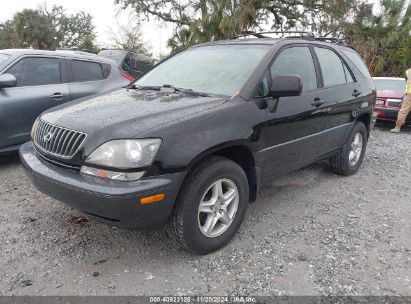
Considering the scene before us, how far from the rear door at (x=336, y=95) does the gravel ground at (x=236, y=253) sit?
28.3 inches

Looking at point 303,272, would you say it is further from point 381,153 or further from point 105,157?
point 381,153

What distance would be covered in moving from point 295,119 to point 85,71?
3.61 meters

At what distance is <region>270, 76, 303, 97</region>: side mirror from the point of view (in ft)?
9.58

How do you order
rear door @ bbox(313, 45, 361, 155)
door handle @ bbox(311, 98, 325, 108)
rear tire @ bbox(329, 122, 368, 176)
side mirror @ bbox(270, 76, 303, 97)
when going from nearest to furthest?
1. side mirror @ bbox(270, 76, 303, 97)
2. door handle @ bbox(311, 98, 325, 108)
3. rear door @ bbox(313, 45, 361, 155)
4. rear tire @ bbox(329, 122, 368, 176)

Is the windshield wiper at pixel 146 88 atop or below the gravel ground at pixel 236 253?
atop

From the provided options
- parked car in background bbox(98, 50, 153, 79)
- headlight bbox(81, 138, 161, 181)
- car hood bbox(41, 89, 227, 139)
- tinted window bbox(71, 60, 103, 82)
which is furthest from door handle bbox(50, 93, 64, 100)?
parked car in background bbox(98, 50, 153, 79)

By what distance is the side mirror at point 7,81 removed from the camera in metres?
4.37

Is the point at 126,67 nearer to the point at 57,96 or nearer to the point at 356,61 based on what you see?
the point at 57,96

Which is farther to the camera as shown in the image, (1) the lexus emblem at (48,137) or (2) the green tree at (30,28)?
(2) the green tree at (30,28)

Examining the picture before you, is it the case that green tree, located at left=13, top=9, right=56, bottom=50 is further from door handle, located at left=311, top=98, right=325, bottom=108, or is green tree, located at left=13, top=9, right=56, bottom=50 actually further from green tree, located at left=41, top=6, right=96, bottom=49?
door handle, located at left=311, top=98, right=325, bottom=108

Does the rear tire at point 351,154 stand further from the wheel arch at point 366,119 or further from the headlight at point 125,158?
the headlight at point 125,158

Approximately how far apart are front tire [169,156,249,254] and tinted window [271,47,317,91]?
110 cm

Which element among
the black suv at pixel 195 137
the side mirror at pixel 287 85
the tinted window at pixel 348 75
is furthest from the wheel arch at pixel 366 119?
the side mirror at pixel 287 85

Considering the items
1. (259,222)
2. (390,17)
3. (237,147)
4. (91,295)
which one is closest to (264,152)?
(237,147)
